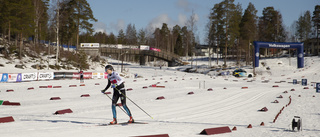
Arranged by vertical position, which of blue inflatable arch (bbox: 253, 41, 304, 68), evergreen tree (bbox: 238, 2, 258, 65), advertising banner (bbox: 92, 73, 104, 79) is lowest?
advertising banner (bbox: 92, 73, 104, 79)

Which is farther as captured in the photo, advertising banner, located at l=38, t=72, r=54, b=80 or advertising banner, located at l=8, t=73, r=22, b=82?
advertising banner, located at l=38, t=72, r=54, b=80

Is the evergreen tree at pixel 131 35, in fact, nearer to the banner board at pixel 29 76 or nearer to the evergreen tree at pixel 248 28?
the evergreen tree at pixel 248 28

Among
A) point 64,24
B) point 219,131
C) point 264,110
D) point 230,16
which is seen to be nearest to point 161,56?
point 230,16

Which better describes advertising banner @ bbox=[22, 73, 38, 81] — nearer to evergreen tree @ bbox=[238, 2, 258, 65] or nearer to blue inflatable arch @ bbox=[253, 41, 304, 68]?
blue inflatable arch @ bbox=[253, 41, 304, 68]

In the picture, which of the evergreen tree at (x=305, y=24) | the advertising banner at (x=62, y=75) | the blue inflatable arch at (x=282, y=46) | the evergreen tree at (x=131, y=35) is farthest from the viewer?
the evergreen tree at (x=131, y=35)

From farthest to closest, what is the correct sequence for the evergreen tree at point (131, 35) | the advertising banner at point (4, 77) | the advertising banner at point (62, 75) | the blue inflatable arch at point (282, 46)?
the evergreen tree at point (131, 35), the blue inflatable arch at point (282, 46), the advertising banner at point (62, 75), the advertising banner at point (4, 77)

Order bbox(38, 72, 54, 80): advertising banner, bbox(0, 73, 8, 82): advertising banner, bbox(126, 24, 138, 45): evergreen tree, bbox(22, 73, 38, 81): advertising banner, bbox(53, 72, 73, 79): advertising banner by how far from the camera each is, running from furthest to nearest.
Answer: bbox(126, 24, 138, 45): evergreen tree < bbox(53, 72, 73, 79): advertising banner < bbox(38, 72, 54, 80): advertising banner < bbox(22, 73, 38, 81): advertising banner < bbox(0, 73, 8, 82): advertising banner

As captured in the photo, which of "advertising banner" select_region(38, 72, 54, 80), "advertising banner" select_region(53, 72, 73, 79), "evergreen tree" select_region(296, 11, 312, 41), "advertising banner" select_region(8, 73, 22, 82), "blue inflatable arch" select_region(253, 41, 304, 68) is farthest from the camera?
"evergreen tree" select_region(296, 11, 312, 41)

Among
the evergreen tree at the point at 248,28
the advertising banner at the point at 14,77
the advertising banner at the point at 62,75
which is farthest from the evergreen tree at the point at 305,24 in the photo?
the advertising banner at the point at 14,77

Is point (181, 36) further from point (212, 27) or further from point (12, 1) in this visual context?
point (12, 1)

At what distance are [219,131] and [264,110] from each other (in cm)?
595

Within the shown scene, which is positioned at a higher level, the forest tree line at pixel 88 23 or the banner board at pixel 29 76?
the forest tree line at pixel 88 23

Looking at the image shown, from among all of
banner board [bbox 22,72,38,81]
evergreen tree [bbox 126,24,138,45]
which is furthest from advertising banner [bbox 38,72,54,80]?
evergreen tree [bbox 126,24,138,45]

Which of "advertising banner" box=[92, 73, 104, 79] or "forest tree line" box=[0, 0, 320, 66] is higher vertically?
"forest tree line" box=[0, 0, 320, 66]
